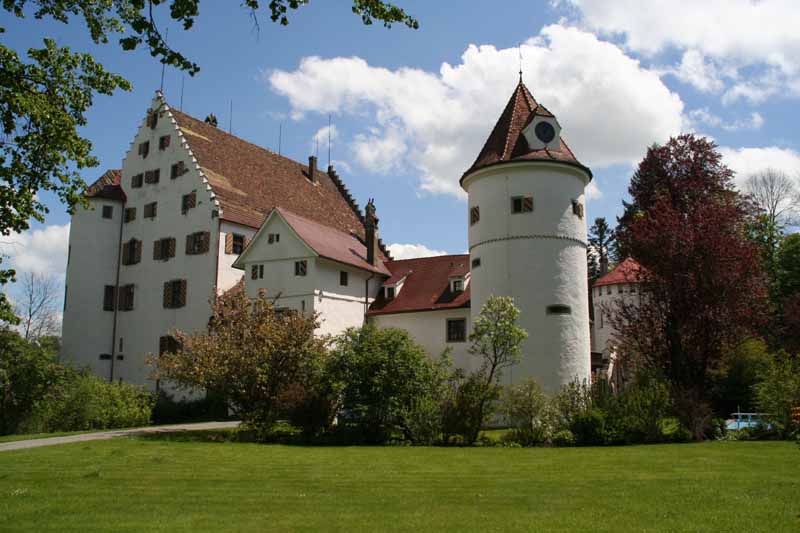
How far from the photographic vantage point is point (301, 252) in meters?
33.9

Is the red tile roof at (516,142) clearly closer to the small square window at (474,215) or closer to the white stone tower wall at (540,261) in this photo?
the white stone tower wall at (540,261)

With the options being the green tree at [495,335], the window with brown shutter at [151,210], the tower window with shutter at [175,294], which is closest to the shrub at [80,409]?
the tower window with shutter at [175,294]

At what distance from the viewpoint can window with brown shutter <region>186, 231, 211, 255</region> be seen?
3709 centimetres

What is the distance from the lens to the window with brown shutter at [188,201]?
3825 centimetres

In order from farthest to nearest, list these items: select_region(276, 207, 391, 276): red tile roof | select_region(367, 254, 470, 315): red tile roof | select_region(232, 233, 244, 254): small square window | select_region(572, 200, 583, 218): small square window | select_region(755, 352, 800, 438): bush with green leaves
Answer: select_region(232, 233, 244, 254): small square window < select_region(367, 254, 470, 315): red tile roof < select_region(276, 207, 391, 276): red tile roof < select_region(572, 200, 583, 218): small square window < select_region(755, 352, 800, 438): bush with green leaves

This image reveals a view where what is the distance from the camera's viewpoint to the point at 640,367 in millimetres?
25312

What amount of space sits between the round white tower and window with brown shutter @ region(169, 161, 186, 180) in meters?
18.1

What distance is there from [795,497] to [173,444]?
16.6 m

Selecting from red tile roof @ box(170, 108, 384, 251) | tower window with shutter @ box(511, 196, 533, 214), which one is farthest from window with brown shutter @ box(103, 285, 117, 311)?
tower window with shutter @ box(511, 196, 533, 214)

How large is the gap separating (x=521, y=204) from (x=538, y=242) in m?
1.88

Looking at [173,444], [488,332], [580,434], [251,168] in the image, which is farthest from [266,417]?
[251,168]

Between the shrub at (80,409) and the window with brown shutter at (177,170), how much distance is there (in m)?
14.8

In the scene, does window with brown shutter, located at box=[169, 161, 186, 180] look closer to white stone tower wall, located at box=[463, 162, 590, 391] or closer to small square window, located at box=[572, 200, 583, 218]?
white stone tower wall, located at box=[463, 162, 590, 391]

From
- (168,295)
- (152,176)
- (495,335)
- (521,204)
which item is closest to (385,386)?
(495,335)
